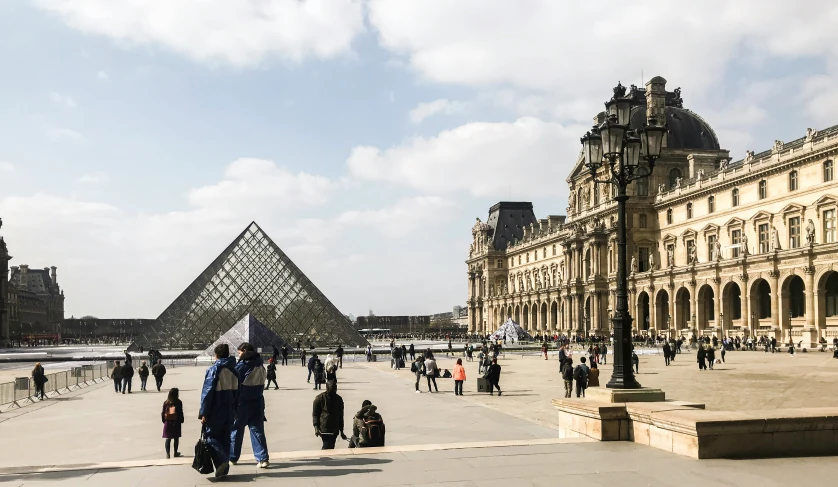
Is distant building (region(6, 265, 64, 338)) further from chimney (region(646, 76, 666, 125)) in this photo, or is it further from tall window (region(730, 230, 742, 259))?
tall window (region(730, 230, 742, 259))

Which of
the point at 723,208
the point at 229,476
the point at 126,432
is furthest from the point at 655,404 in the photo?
the point at 723,208

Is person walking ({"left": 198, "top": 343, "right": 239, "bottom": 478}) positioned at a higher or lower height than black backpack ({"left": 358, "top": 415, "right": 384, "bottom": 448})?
higher

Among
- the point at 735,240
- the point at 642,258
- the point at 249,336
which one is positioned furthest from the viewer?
the point at 642,258

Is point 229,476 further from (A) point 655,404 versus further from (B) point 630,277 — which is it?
(B) point 630,277

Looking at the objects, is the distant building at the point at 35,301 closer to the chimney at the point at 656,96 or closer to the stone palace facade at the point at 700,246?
the stone palace facade at the point at 700,246

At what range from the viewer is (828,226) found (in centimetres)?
→ 4441

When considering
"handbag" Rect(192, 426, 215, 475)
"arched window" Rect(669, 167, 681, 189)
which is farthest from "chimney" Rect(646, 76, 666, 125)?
"handbag" Rect(192, 426, 215, 475)

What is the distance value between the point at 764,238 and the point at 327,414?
47563 millimetres

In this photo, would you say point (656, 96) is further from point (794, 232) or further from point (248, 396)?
point (248, 396)

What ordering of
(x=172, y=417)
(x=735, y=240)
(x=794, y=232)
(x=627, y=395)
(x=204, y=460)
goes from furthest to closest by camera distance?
(x=735, y=240), (x=794, y=232), (x=172, y=417), (x=627, y=395), (x=204, y=460)

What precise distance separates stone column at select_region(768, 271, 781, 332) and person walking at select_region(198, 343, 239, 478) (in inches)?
1719

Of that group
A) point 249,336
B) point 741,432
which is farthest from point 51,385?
point 741,432

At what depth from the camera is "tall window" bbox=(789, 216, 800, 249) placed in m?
47.1

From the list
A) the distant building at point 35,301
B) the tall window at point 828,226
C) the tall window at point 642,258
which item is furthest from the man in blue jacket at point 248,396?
the distant building at point 35,301
